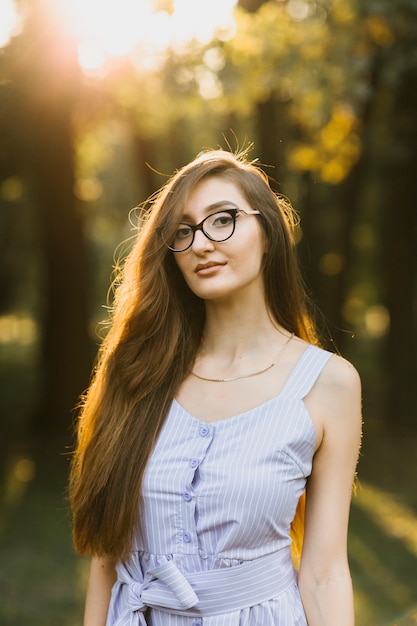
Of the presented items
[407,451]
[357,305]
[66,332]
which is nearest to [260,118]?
[66,332]

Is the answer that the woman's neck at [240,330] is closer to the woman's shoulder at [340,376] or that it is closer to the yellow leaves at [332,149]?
the woman's shoulder at [340,376]

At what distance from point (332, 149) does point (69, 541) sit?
19.4 feet

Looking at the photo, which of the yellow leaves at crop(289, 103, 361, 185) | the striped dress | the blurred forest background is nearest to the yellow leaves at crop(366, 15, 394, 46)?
the blurred forest background

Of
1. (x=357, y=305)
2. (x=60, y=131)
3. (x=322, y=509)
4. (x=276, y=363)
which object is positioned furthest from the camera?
(x=357, y=305)

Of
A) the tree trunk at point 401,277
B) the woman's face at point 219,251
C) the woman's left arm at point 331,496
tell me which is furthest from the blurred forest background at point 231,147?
the woman's face at point 219,251

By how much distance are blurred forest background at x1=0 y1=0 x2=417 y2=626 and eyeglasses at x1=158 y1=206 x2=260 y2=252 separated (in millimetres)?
1699

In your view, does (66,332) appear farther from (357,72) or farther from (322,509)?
(322,509)

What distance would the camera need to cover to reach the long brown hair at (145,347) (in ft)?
7.85

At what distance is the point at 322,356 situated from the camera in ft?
7.97

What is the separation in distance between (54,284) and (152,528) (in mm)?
9383

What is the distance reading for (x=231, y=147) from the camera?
934 cm

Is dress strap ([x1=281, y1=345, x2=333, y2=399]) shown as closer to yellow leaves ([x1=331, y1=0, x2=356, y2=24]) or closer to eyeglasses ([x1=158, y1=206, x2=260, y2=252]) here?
eyeglasses ([x1=158, y1=206, x2=260, y2=252])

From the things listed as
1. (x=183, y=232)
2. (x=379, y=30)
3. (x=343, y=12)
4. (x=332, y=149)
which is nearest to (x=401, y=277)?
(x=332, y=149)

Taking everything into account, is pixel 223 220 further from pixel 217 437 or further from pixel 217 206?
pixel 217 437
